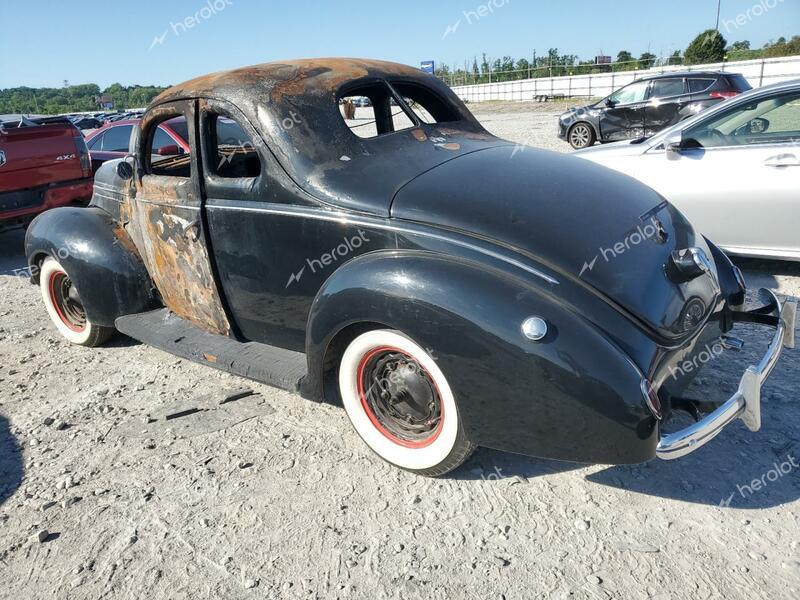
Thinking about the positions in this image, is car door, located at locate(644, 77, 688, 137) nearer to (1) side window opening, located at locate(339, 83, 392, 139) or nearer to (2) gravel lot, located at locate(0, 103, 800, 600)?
(1) side window opening, located at locate(339, 83, 392, 139)

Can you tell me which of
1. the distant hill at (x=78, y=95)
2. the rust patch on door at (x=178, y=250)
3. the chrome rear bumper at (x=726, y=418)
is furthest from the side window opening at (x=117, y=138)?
the distant hill at (x=78, y=95)

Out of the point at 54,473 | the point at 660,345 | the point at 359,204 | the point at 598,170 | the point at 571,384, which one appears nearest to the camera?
the point at 571,384

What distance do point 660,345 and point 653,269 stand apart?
40cm

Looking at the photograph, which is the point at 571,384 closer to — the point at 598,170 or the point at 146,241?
the point at 598,170

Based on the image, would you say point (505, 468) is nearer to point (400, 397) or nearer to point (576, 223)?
point (400, 397)

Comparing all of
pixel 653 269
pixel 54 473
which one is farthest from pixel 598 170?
pixel 54 473

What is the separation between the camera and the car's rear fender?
13.4 feet

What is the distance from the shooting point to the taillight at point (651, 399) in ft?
7.20

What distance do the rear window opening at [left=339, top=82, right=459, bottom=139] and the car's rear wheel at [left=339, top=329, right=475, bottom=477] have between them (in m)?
1.45

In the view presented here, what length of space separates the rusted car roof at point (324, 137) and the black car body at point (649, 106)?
32.6 ft

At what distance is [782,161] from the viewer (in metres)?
4.68

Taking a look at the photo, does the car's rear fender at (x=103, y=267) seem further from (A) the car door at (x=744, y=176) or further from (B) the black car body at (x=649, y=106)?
(B) the black car body at (x=649, y=106)

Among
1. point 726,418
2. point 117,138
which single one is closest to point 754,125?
point 726,418

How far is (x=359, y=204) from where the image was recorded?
278 centimetres
